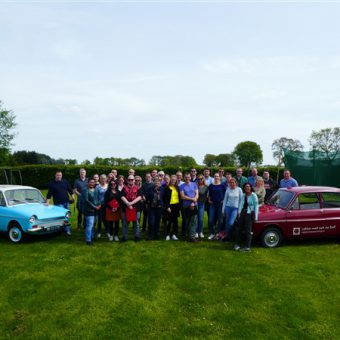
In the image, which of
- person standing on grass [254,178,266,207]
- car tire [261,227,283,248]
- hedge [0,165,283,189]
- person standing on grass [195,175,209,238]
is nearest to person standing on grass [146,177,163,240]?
person standing on grass [195,175,209,238]

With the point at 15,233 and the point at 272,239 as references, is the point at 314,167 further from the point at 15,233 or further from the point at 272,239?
the point at 15,233

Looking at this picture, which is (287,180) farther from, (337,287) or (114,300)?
(114,300)

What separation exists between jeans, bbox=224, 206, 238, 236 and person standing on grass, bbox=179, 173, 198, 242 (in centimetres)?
88

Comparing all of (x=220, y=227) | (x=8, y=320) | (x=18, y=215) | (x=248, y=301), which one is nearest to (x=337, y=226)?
(x=220, y=227)

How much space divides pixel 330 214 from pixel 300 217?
90 centimetres

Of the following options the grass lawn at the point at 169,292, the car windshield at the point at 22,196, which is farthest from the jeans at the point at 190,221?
the car windshield at the point at 22,196

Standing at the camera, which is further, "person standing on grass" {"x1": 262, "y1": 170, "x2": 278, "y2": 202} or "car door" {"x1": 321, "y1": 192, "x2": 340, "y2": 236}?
"person standing on grass" {"x1": 262, "y1": 170, "x2": 278, "y2": 202}

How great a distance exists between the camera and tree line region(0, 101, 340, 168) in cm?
3968

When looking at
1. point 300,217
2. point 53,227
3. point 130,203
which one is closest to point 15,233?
point 53,227

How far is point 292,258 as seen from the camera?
770 cm

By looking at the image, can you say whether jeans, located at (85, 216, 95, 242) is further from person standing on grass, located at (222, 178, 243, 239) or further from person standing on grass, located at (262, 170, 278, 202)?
person standing on grass, located at (262, 170, 278, 202)

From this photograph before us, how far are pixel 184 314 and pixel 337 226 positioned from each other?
5.76m

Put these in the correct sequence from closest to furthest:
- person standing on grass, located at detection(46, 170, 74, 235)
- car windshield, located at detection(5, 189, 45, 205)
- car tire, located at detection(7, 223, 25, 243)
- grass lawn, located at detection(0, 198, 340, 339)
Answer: grass lawn, located at detection(0, 198, 340, 339) → car tire, located at detection(7, 223, 25, 243) → car windshield, located at detection(5, 189, 45, 205) → person standing on grass, located at detection(46, 170, 74, 235)

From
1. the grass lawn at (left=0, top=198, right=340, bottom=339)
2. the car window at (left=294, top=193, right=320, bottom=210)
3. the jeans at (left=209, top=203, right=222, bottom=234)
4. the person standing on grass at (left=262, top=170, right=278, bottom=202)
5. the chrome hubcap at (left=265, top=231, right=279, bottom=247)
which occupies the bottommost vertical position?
the grass lawn at (left=0, top=198, right=340, bottom=339)
